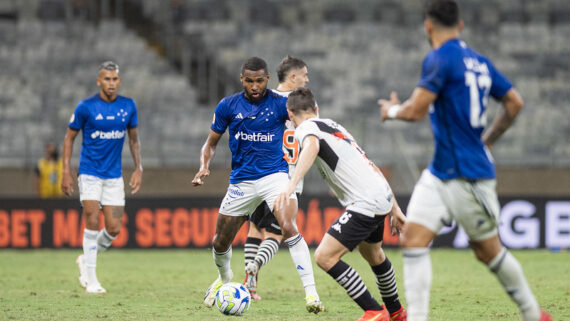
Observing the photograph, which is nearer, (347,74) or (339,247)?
(339,247)

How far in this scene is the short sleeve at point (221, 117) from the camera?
866 cm

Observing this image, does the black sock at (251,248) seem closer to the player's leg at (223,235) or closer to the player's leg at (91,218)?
the player's leg at (223,235)

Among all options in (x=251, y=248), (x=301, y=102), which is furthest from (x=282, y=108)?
(x=251, y=248)

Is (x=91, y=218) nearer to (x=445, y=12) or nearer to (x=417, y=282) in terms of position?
(x=417, y=282)

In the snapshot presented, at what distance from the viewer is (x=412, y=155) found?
19.9 metres

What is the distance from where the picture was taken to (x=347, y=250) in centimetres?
693

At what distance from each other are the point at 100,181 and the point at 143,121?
10511 mm

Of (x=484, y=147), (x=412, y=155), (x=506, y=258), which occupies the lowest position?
(x=412, y=155)

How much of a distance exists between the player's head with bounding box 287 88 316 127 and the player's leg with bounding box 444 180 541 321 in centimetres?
182

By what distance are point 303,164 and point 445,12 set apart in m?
1.65

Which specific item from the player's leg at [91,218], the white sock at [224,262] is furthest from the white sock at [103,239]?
the white sock at [224,262]

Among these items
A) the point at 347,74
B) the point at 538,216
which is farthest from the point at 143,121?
the point at 538,216

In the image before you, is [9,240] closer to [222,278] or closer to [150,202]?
[150,202]

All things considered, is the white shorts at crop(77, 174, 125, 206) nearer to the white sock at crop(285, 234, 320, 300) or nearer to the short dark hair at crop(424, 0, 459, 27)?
the white sock at crop(285, 234, 320, 300)
